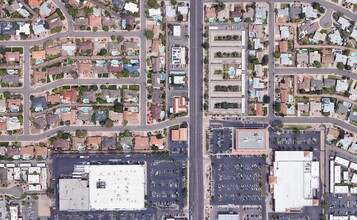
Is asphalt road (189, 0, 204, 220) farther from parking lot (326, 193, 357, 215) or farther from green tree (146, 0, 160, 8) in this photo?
parking lot (326, 193, 357, 215)

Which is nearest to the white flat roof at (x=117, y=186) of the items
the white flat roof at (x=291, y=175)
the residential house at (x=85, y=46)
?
the residential house at (x=85, y=46)

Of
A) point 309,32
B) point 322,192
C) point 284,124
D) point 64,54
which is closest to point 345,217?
point 322,192

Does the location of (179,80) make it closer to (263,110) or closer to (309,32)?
(263,110)

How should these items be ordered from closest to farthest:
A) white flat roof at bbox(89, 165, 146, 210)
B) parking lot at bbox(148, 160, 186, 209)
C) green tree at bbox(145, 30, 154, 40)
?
1. white flat roof at bbox(89, 165, 146, 210)
2. green tree at bbox(145, 30, 154, 40)
3. parking lot at bbox(148, 160, 186, 209)

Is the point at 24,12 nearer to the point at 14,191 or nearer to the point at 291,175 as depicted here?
the point at 14,191

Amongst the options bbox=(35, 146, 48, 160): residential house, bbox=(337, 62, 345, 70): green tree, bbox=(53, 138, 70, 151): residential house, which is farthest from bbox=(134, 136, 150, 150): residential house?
bbox=(337, 62, 345, 70): green tree
